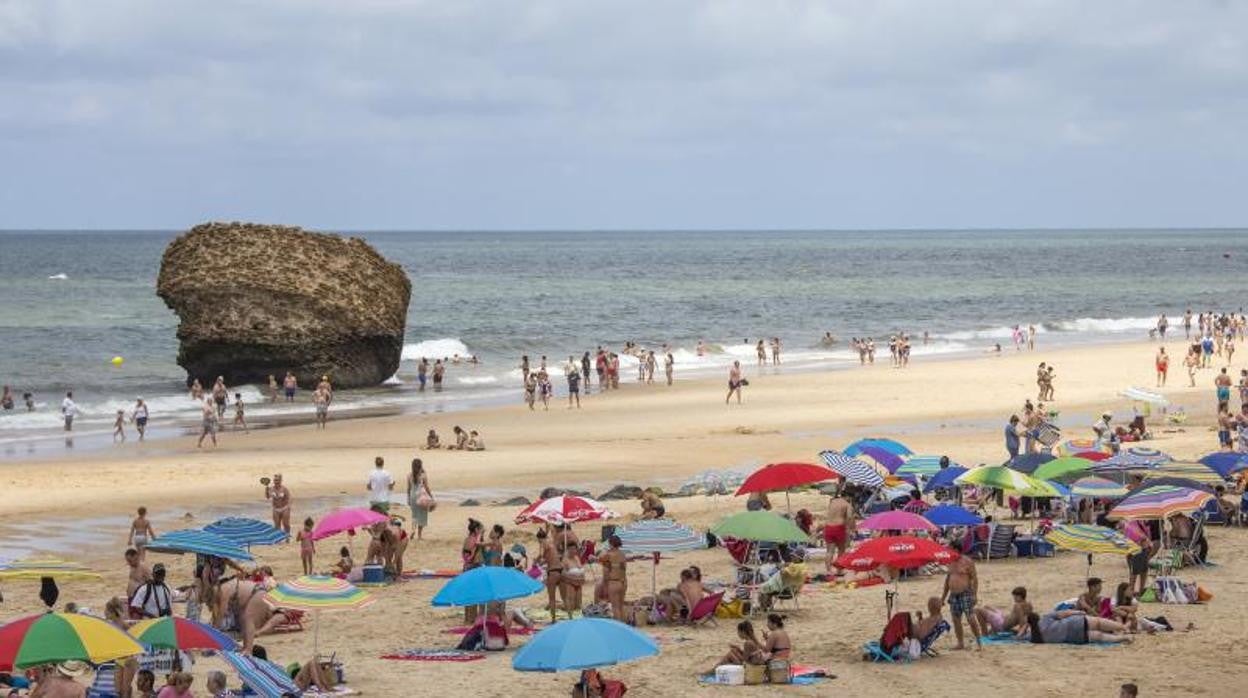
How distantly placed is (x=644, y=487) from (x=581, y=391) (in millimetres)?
19438

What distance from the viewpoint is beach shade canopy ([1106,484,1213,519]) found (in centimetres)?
1877

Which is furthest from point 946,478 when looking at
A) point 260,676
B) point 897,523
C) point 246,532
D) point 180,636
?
point 180,636

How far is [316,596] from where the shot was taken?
594 inches

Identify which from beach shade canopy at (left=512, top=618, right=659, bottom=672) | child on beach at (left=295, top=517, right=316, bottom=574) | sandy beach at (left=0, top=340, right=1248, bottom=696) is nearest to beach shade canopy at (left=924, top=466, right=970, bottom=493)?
sandy beach at (left=0, top=340, right=1248, bottom=696)

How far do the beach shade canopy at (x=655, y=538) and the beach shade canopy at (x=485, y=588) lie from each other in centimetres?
210

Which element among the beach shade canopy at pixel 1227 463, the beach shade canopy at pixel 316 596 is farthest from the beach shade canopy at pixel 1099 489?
the beach shade canopy at pixel 316 596

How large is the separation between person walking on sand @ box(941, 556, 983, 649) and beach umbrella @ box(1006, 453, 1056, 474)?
23.8 ft

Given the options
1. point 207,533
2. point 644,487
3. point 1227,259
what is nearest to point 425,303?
point 644,487

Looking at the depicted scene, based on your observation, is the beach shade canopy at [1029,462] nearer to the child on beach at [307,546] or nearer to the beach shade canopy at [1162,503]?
the beach shade canopy at [1162,503]

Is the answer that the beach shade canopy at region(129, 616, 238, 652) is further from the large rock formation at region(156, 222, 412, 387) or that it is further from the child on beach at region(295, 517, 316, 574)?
the large rock formation at region(156, 222, 412, 387)

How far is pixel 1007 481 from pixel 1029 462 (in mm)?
2734

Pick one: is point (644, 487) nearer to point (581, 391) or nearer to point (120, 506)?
point (120, 506)

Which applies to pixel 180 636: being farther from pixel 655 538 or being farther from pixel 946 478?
pixel 946 478

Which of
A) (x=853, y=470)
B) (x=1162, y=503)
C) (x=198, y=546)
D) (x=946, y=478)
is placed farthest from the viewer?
(x=853, y=470)
